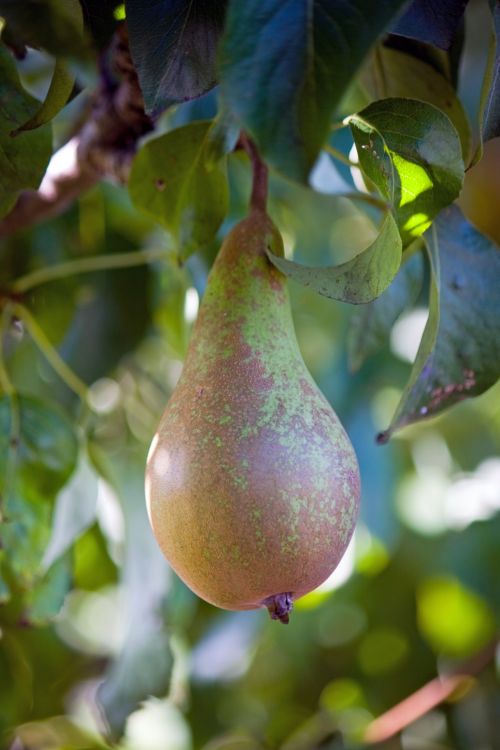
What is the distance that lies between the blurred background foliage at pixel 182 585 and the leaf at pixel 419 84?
0.47 feet

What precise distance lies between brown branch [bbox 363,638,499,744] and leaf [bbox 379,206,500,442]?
2.20 feet

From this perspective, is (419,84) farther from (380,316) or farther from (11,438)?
(11,438)

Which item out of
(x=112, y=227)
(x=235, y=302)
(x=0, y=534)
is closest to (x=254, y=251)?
(x=235, y=302)

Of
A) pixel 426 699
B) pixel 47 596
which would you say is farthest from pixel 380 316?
pixel 426 699

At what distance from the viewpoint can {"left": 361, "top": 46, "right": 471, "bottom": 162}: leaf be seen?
679 millimetres

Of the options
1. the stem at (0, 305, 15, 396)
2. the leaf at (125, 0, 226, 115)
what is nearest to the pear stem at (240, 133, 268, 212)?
the leaf at (125, 0, 226, 115)

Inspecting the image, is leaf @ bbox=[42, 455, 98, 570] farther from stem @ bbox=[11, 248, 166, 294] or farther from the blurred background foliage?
stem @ bbox=[11, 248, 166, 294]

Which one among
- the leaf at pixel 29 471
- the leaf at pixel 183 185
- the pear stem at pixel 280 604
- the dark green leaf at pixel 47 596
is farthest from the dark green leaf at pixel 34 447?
the pear stem at pixel 280 604

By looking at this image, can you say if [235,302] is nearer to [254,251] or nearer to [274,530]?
[254,251]

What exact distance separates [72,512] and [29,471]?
87 mm

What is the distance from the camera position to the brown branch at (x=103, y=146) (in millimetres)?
785

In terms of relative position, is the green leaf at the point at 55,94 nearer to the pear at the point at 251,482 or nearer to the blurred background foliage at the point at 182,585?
the pear at the point at 251,482

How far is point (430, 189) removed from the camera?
56cm

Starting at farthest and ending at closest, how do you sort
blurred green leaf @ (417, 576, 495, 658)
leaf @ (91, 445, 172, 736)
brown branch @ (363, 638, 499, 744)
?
blurred green leaf @ (417, 576, 495, 658) → brown branch @ (363, 638, 499, 744) → leaf @ (91, 445, 172, 736)
